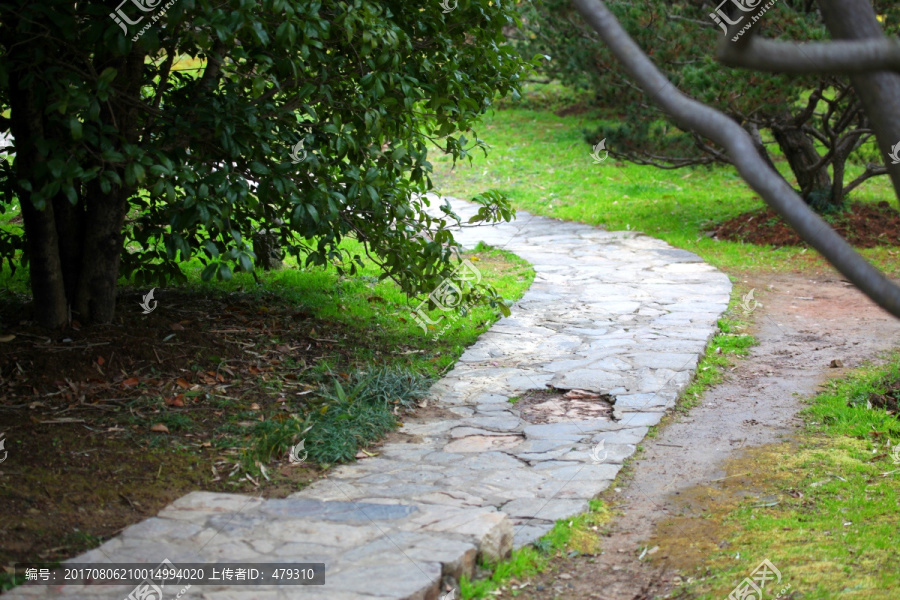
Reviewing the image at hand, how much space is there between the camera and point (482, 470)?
4.79m

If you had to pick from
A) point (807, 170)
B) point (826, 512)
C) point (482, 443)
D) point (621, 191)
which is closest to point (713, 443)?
point (826, 512)

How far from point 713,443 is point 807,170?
8.18 m

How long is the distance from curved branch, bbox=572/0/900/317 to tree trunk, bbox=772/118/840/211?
10616 millimetres

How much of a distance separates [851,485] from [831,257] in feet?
9.44

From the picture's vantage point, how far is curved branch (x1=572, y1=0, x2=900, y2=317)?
2219 millimetres

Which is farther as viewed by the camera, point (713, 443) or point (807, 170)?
point (807, 170)

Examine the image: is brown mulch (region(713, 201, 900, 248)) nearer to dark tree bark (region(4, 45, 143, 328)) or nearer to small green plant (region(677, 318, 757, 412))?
small green plant (region(677, 318, 757, 412))

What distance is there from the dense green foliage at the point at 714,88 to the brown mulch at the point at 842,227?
46 cm

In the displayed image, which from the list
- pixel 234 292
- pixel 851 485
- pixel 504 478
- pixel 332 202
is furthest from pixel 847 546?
pixel 234 292

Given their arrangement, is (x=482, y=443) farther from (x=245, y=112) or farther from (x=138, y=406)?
(x=245, y=112)

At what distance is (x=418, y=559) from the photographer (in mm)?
3488

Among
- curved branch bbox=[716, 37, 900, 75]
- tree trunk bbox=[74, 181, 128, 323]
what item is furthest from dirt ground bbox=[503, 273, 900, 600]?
tree trunk bbox=[74, 181, 128, 323]

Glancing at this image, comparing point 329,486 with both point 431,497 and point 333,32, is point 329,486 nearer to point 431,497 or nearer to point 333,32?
point 431,497

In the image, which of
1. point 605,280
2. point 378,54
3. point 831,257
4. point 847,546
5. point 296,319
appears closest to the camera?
point 831,257
